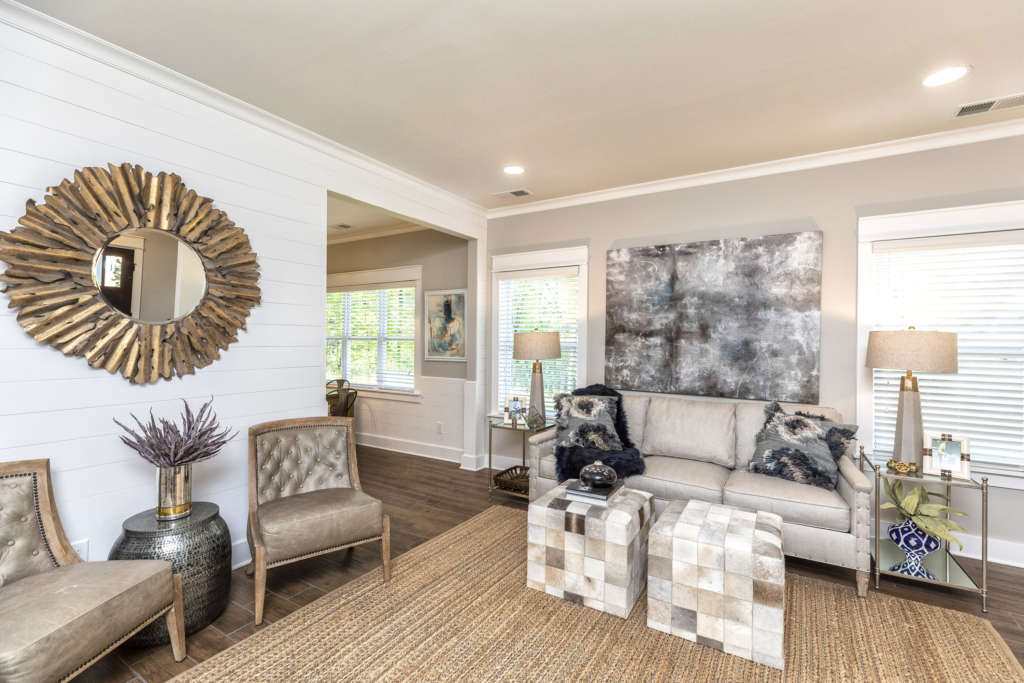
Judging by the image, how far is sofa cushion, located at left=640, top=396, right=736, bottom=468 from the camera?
134 inches

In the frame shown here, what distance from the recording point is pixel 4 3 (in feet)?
6.42

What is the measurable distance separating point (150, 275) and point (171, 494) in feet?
3.65

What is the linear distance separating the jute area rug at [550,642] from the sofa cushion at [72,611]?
0.41m

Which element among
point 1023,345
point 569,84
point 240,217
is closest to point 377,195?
point 240,217


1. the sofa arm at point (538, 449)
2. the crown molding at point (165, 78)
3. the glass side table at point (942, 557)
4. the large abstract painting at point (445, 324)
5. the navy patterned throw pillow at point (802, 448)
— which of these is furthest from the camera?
the large abstract painting at point (445, 324)

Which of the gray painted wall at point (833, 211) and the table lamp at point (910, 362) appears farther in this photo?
the gray painted wall at point (833, 211)

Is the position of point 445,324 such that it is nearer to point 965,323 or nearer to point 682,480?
point 682,480

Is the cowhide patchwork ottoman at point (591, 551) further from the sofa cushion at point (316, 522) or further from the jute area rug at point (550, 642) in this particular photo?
the sofa cushion at point (316, 522)

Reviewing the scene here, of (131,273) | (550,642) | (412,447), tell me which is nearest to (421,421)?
(412,447)

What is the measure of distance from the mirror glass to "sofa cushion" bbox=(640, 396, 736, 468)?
3.17 metres

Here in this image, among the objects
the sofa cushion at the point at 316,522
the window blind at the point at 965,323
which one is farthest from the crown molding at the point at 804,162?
the sofa cushion at the point at 316,522

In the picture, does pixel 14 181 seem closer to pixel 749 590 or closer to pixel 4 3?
pixel 4 3

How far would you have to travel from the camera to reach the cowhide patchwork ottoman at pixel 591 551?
2309mm

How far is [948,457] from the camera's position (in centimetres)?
268
